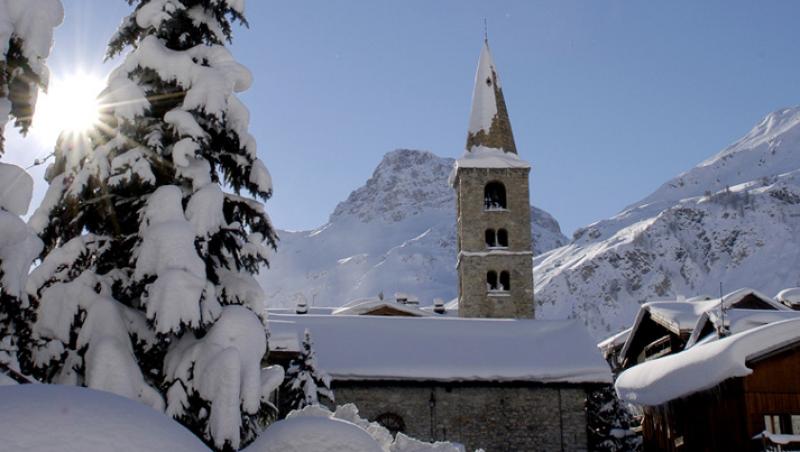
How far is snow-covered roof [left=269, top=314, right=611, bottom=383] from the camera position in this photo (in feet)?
81.2

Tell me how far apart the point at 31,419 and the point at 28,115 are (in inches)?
123

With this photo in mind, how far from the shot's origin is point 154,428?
3.89 metres

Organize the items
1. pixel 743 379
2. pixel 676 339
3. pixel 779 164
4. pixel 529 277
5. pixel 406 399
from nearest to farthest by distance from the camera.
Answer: pixel 743 379 < pixel 406 399 < pixel 676 339 < pixel 529 277 < pixel 779 164

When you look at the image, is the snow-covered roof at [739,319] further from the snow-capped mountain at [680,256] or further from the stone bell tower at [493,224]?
the snow-capped mountain at [680,256]

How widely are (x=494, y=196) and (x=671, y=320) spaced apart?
45.1ft

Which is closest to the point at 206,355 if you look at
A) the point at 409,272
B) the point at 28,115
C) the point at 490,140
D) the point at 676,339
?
the point at 28,115

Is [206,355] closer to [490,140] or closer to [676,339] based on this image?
[676,339]

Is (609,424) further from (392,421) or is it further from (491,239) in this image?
(491,239)

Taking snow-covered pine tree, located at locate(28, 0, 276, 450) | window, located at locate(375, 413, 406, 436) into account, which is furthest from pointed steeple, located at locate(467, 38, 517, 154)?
snow-covered pine tree, located at locate(28, 0, 276, 450)

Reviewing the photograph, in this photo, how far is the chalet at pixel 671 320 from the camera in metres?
25.4

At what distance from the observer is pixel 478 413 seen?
24.7m

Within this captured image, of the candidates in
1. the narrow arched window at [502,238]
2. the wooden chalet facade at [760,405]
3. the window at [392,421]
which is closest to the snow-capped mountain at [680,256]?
the narrow arched window at [502,238]

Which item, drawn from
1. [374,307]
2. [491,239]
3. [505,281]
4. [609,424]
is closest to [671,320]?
[609,424]

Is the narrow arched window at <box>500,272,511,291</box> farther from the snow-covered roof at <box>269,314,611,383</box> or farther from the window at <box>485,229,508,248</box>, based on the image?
the snow-covered roof at <box>269,314,611,383</box>
